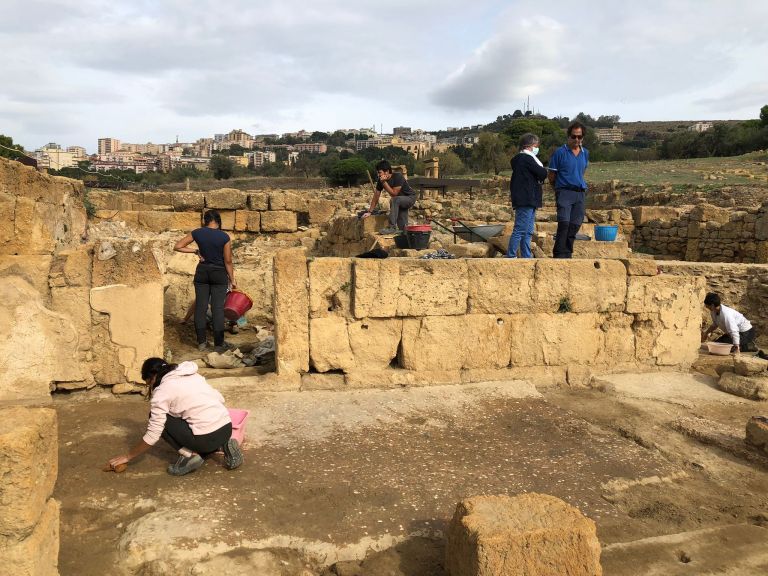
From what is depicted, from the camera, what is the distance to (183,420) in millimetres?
3701

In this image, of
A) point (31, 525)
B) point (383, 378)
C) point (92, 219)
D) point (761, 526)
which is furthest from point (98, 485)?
point (92, 219)

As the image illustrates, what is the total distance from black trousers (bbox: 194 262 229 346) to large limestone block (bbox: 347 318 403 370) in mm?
1817

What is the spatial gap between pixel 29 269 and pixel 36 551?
3186mm

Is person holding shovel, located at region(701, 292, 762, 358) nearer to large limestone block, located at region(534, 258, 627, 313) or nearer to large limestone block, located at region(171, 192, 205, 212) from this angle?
large limestone block, located at region(534, 258, 627, 313)

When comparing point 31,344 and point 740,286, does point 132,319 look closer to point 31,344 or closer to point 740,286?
point 31,344

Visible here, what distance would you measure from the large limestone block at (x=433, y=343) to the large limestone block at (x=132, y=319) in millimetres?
2263

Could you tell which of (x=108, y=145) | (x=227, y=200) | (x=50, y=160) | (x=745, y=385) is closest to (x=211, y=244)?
(x=745, y=385)

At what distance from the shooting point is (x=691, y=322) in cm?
632

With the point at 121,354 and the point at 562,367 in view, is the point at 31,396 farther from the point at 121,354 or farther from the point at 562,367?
the point at 562,367

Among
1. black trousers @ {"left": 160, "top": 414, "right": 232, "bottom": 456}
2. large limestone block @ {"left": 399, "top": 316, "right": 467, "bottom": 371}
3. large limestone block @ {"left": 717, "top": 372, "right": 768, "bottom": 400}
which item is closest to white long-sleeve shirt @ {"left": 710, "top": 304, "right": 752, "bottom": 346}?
large limestone block @ {"left": 717, "top": 372, "right": 768, "bottom": 400}

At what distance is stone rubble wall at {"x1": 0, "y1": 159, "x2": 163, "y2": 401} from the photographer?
15.3 ft

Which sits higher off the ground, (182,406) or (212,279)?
(212,279)

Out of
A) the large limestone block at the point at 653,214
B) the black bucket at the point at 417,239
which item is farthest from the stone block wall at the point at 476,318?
the large limestone block at the point at 653,214

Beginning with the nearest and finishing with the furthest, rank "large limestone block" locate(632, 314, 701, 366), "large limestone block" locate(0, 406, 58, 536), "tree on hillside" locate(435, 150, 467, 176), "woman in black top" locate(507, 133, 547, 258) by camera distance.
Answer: "large limestone block" locate(0, 406, 58, 536), "large limestone block" locate(632, 314, 701, 366), "woman in black top" locate(507, 133, 547, 258), "tree on hillside" locate(435, 150, 467, 176)
